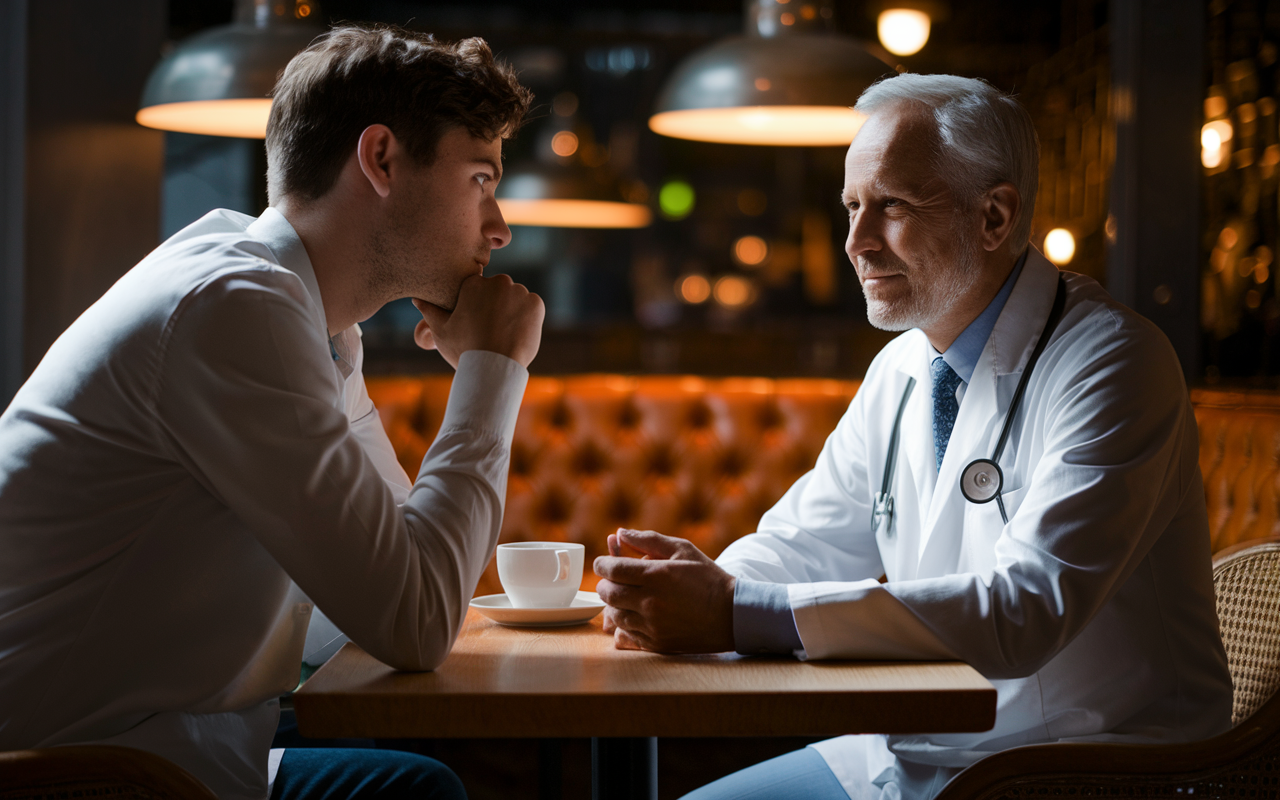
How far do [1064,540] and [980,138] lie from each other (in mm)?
647

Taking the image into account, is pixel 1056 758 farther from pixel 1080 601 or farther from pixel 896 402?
pixel 896 402

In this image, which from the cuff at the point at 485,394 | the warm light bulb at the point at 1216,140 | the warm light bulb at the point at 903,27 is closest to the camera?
the cuff at the point at 485,394

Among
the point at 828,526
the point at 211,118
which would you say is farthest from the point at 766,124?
the point at 211,118

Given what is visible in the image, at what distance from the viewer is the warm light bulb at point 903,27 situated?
16.2 feet

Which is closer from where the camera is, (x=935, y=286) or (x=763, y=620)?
(x=763, y=620)

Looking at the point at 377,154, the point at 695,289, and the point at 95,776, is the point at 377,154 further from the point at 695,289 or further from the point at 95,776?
the point at 695,289

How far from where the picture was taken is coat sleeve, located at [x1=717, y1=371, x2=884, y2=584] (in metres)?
1.61

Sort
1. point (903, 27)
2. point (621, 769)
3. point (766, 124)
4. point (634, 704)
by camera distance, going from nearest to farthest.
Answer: point (634, 704) < point (621, 769) < point (766, 124) < point (903, 27)

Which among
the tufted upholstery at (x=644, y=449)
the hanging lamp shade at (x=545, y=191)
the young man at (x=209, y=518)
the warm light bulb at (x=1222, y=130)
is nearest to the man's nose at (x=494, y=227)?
the young man at (x=209, y=518)

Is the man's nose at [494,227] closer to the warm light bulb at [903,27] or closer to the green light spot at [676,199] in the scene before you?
the warm light bulb at [903,27]

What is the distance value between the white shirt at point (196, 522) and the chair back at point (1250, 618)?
3.60ft

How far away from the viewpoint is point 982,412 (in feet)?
4.54

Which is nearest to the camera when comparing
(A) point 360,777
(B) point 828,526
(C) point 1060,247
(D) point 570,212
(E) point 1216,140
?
(A) point 360,777

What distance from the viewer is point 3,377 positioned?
9.34 feet
